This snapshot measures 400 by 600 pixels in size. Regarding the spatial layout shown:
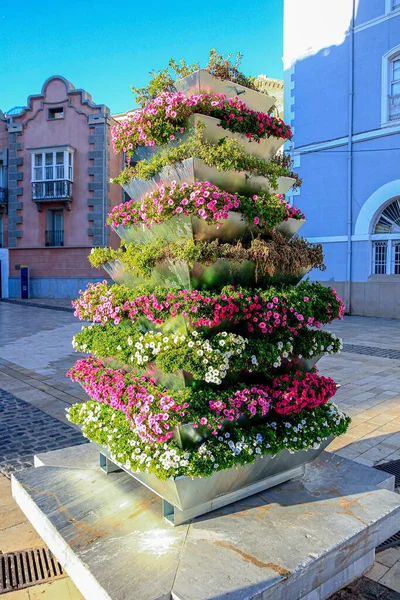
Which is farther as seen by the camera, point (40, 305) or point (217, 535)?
point (40, 305)

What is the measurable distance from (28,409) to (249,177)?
4.52 meters

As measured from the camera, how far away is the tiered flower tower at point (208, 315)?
8.92 ft

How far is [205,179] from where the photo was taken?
2916 millimetres

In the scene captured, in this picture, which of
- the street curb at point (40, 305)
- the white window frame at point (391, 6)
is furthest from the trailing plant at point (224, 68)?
the street curb at point (40, 305)

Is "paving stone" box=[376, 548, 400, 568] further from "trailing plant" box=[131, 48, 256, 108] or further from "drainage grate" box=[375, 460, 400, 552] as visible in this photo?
"trailing plant" box=[131, 48, 256, 108]

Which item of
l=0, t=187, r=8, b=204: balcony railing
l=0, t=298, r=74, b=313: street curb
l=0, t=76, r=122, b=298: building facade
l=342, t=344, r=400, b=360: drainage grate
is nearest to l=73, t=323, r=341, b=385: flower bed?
l=342, t=344, r=400, b=360: drainage grate

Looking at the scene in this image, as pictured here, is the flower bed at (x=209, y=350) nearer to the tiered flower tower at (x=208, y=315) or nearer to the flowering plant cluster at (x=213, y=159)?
the tiered flower tower at (x=208, y=315)

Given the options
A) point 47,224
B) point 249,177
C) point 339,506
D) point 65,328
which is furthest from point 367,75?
point 47,224

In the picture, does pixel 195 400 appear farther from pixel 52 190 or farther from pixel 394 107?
pixel 52 190

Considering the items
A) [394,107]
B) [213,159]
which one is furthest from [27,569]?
[394,107]

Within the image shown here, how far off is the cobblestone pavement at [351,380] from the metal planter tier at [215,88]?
325 cm

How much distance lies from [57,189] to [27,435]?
2356cm

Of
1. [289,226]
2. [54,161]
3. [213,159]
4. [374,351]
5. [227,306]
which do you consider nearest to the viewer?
[227,306]

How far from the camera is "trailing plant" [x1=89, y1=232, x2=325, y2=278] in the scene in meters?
2.78
